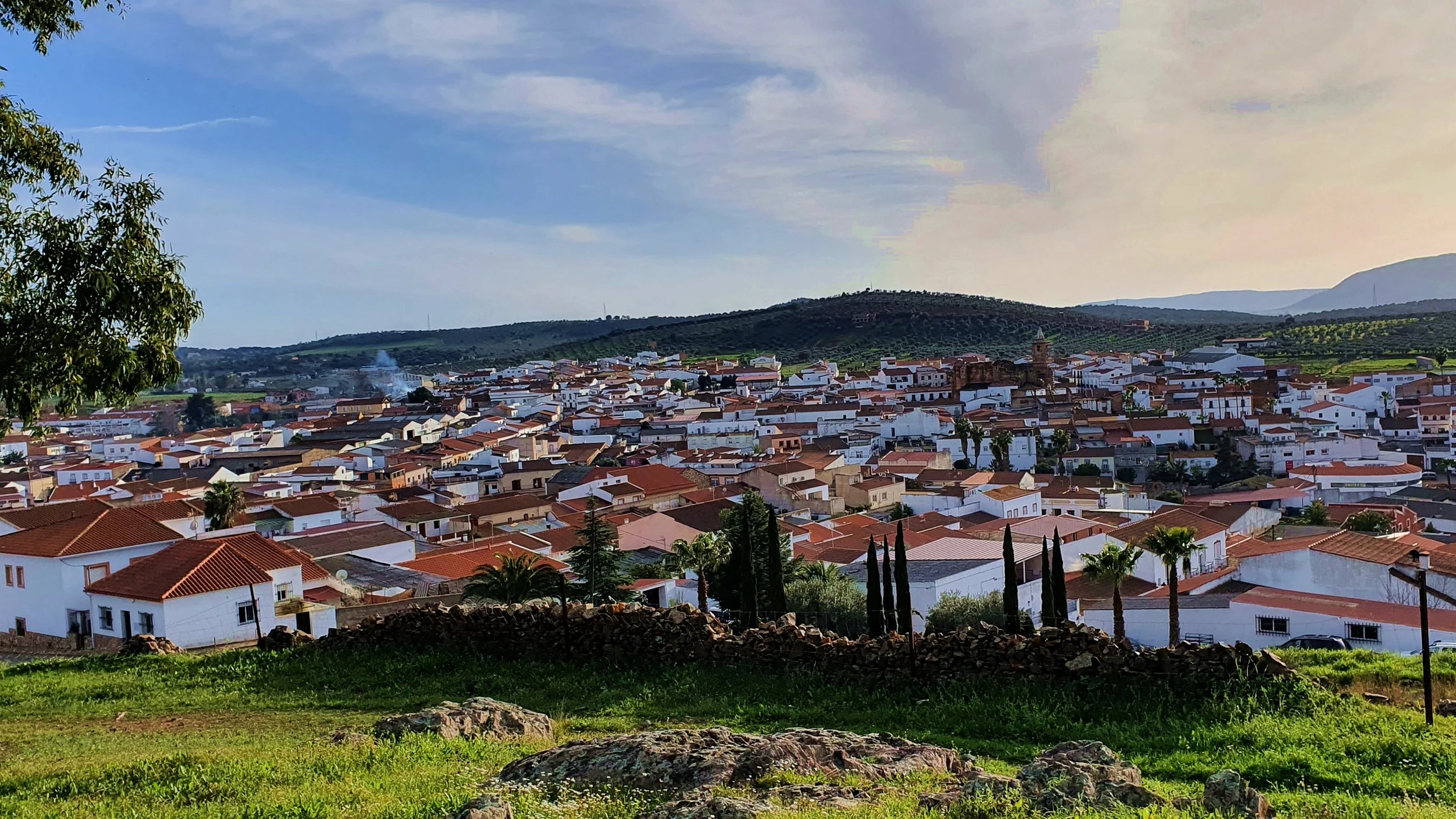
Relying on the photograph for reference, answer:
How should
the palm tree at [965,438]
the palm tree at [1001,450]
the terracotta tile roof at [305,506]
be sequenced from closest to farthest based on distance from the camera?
the terracotta tile roof at [305,506], the palm tree at [1001,450], the palm tree at [965,438]

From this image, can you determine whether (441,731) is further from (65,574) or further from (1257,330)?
(1257,330)

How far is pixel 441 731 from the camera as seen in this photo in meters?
9.13

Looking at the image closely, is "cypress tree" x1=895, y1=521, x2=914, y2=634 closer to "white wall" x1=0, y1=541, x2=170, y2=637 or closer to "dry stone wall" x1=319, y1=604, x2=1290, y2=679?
"dry stone wall" x1=319, y1=604, x2=1290, y2=679

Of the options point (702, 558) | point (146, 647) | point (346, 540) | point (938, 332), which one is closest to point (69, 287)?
point (146, 647)

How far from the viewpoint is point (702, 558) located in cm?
2642

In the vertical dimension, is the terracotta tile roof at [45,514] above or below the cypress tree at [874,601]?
above

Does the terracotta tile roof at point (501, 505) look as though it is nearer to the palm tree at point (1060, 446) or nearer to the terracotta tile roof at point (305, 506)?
the terracotta tile roof at point (305, 506)

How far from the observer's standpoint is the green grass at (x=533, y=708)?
7188 millimetres

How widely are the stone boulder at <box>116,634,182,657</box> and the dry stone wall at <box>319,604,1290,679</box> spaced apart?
299 centimetres

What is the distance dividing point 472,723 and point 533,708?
1971 millimetres

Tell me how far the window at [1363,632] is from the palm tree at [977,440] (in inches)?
1931

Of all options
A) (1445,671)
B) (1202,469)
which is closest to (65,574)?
(1445,671)

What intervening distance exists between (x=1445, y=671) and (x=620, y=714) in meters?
9.06

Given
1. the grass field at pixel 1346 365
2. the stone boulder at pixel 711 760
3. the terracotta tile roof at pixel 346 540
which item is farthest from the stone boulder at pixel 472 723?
the grass field at pixel 1346 365
